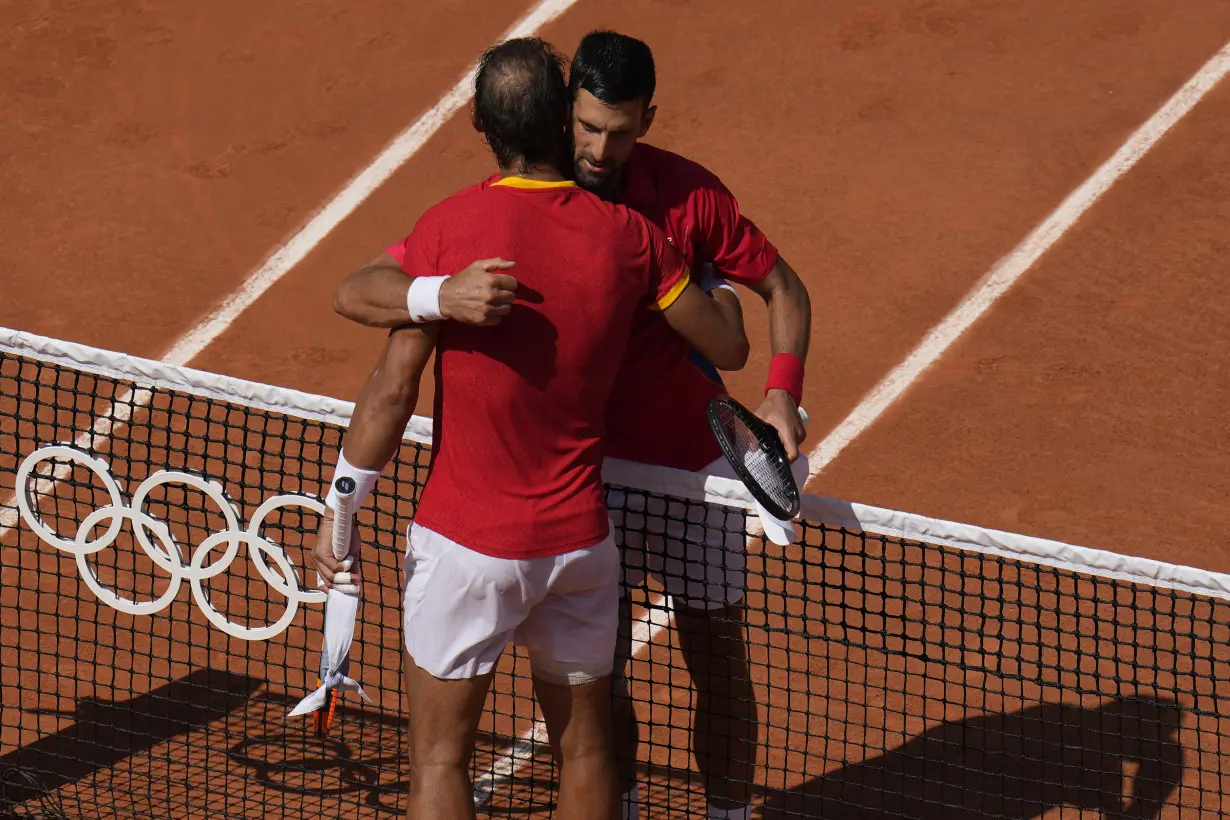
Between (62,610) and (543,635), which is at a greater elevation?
(62,610)

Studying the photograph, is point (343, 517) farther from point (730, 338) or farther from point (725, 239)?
point (725, 239)

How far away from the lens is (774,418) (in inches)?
201

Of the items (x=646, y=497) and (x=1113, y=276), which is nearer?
(x=646, y=497)

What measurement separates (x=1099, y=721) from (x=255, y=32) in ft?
25.3

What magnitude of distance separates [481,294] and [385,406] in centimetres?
52

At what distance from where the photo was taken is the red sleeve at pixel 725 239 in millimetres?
5309

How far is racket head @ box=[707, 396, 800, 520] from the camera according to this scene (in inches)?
190

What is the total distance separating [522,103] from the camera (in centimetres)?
448

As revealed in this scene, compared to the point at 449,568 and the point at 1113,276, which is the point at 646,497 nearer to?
the point at 449,568

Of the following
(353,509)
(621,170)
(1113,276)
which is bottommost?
(353,509)

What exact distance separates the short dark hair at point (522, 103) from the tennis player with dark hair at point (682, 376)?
35 cm

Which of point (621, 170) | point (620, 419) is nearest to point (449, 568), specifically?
point (620, 419)

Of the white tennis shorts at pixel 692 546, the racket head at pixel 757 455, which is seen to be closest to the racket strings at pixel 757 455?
the racket head at pixel 757 455

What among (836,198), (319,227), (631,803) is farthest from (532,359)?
(319,227)
